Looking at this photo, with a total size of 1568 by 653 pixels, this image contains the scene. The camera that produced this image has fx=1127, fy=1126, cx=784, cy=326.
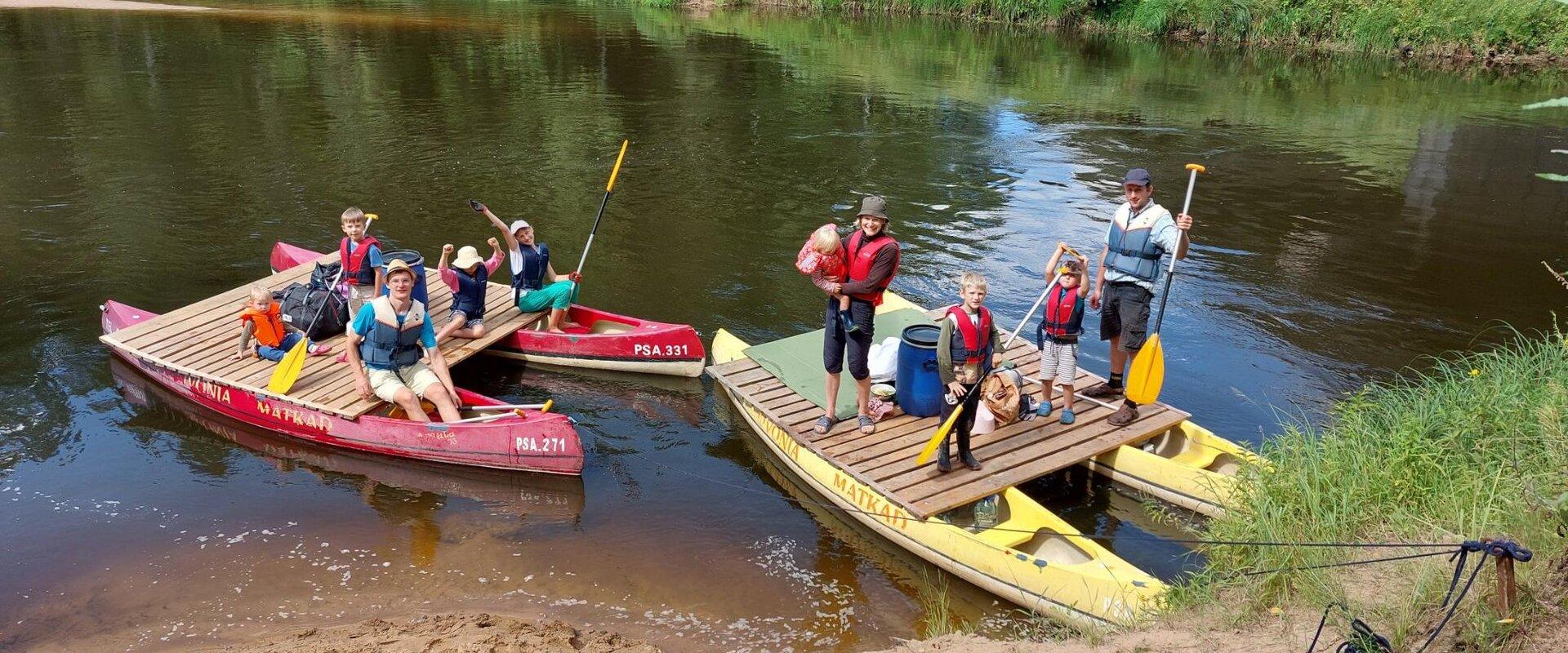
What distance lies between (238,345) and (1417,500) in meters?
8.66

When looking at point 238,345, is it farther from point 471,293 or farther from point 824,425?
point 824,425

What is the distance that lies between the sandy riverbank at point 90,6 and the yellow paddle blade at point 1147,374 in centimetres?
3611

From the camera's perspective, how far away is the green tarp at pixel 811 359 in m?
8.49

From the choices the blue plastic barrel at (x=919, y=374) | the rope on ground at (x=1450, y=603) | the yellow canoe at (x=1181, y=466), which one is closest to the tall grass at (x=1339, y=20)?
the yellow canoe at (x=1181, y=466)

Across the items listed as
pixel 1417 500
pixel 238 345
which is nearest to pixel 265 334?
pixel 238 345

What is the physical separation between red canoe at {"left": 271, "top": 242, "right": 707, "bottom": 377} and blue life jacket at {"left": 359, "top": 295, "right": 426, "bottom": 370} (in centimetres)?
186

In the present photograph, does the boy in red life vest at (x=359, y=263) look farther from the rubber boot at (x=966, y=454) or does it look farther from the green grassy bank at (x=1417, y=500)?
the green grassy bank at (x=1417, y=500)

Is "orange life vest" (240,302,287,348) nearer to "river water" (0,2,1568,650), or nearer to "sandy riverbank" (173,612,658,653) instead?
"river water" (0,2,1568,650)

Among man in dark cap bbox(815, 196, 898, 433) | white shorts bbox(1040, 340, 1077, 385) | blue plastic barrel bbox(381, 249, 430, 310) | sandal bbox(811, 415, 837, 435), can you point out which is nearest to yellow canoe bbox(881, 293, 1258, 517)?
white shorts bbox(1040, 340, 1077, 385)

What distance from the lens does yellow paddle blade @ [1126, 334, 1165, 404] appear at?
763 centimetres

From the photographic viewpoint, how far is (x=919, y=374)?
8.05 meters

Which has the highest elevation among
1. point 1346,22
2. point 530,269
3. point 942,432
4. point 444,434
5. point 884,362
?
point 1346,22

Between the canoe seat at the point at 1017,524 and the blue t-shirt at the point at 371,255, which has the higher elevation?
the blue t-shirt at the point at 371,255

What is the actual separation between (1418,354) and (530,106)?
16.3m
